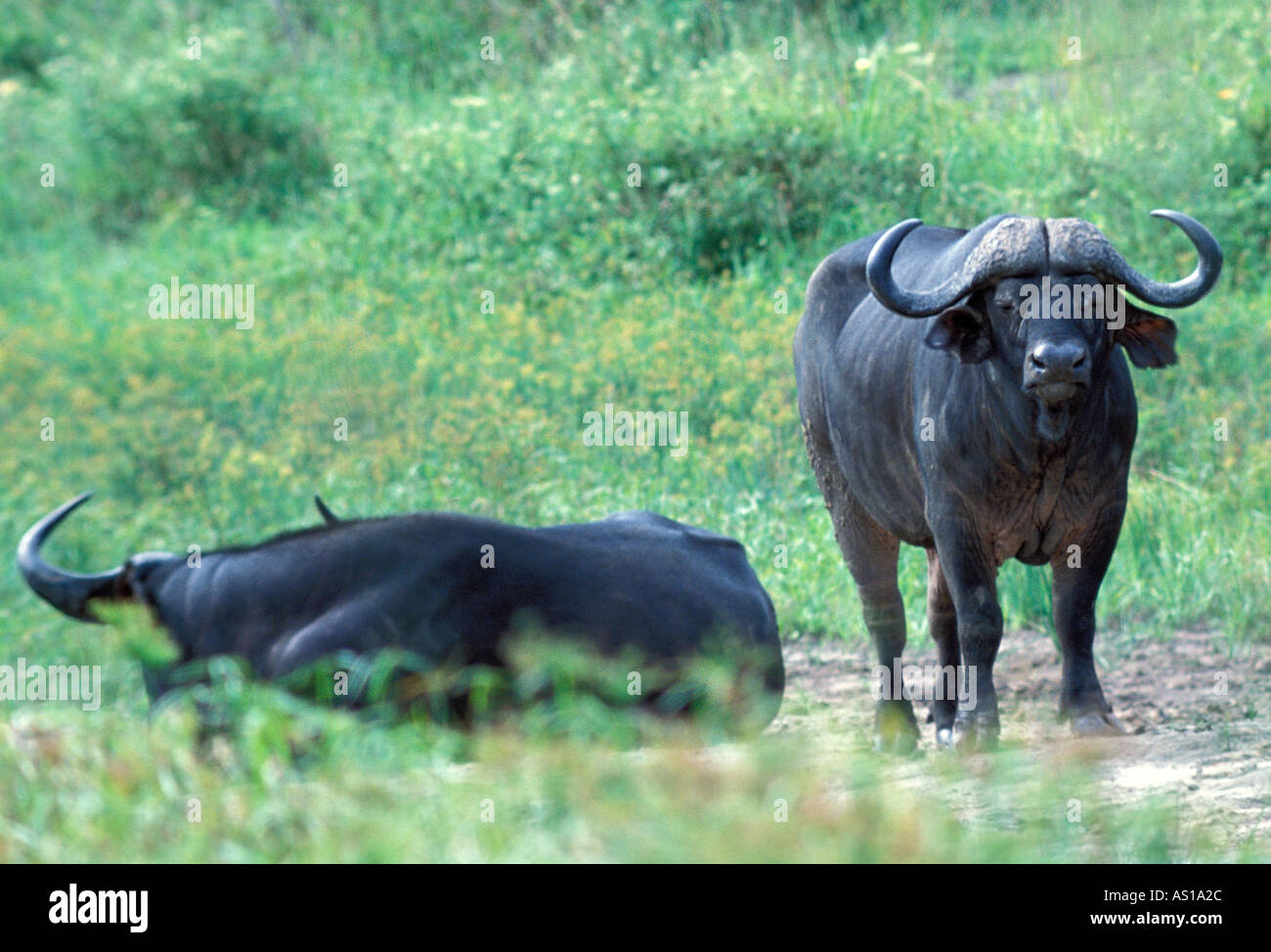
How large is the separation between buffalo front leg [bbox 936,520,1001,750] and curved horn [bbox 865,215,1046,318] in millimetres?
766

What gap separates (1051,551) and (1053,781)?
Result: 2320 mm

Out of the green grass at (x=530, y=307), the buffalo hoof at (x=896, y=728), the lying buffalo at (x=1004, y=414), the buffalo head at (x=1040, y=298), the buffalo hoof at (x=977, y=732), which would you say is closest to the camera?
the green grass at (x=530, y=307)

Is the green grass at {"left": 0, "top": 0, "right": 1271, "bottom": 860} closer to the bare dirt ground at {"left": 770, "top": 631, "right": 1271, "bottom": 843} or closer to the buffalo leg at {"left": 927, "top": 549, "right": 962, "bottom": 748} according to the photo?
the bare dirt ground at {"left": 770, "top": 631, "right": 1271, "bottom": 843}

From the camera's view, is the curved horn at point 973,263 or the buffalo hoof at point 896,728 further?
the buffalo hoof at point 896,728

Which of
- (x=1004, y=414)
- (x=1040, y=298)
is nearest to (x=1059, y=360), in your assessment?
(x=1040, y=298)

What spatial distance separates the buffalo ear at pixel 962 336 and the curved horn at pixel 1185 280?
0.44 meters

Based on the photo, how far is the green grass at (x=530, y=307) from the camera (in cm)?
393

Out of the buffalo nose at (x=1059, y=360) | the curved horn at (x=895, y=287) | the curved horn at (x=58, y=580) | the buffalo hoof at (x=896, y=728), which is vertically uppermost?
the curved horn at (x=895, y=287)

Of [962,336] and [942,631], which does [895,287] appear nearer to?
[962,336]

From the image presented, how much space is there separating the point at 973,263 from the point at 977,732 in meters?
1.59

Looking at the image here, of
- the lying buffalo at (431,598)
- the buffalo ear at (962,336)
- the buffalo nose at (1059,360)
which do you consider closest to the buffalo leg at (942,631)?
the lying buffalo at (431,598)

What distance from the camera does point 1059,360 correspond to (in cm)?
544

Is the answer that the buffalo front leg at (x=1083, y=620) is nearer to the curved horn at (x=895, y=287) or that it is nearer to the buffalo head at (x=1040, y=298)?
the buffalo head at (x=1040, y=298)
